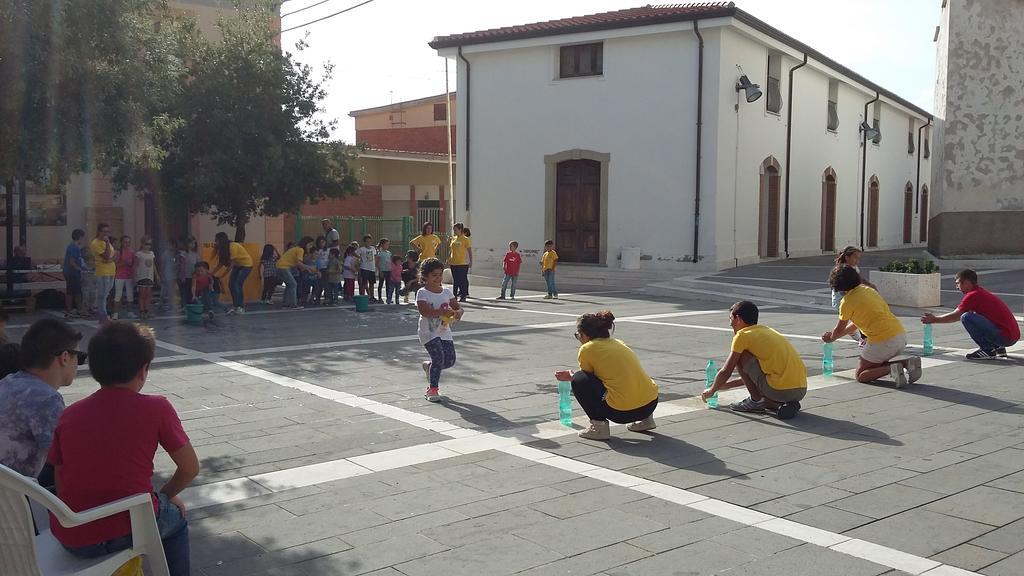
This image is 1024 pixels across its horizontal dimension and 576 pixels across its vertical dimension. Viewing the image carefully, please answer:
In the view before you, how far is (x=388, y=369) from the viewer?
10.8 meters

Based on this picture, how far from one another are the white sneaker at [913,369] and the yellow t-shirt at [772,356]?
2.02 meters

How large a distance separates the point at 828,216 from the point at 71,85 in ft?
89.4

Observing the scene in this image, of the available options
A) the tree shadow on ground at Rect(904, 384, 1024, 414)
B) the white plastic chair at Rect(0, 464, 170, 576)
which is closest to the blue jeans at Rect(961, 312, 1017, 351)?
the tree shadow on ground at Rect(904, 384, 1024, 414)

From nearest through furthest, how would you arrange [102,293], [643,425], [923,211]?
[643,425] → [102,293] → [923,211]

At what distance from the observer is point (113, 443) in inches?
144

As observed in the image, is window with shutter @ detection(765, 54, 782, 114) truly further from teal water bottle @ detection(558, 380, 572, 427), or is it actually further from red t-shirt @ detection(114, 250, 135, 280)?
teal water bottle @ detection(558, 380, 572, 427)

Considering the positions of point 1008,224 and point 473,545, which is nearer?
point 473,545

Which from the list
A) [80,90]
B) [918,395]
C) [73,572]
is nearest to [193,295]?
[80,90]

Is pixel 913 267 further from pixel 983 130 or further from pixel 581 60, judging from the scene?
pixel 581 60

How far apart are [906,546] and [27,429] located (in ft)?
14.0

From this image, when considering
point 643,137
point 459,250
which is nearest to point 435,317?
point 459,250

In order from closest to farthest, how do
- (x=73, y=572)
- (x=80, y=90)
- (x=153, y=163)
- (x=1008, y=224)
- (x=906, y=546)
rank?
1. (x=73, y=572)
2. (x=906, y=546)
3. (x=80, y=90)
4. (x=153, y=163)
5. (x=1008, y=224)

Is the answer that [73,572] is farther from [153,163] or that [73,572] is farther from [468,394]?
[153,163]

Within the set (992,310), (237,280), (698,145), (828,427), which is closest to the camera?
(828,427)
